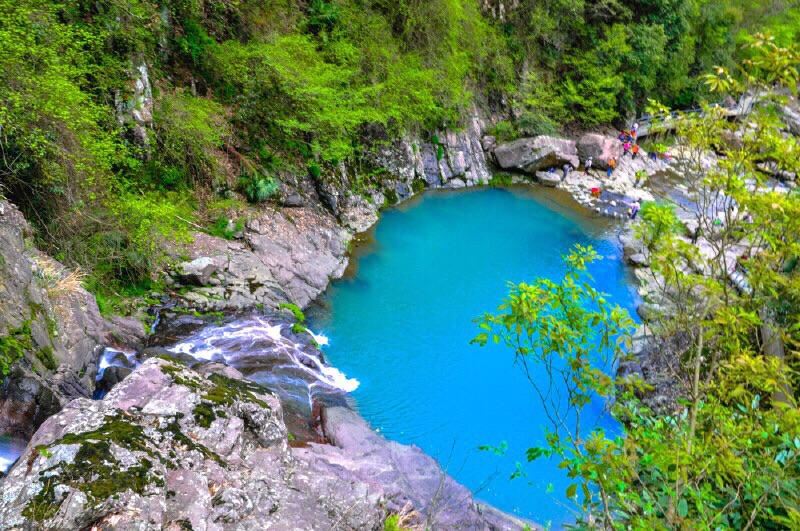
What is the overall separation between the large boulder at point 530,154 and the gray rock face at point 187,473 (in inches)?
695

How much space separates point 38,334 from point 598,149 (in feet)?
75.8

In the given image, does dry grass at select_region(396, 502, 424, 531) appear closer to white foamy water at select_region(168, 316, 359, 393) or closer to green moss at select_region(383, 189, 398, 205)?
white foamy water at select_region(168, 316, 359, 393)

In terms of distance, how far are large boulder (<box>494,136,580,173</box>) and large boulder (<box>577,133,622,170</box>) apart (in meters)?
1.74

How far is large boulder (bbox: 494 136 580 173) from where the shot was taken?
22.3 metres

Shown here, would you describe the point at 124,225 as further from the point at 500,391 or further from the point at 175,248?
the point at 500,391

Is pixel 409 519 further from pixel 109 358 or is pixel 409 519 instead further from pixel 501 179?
pixel 501 179

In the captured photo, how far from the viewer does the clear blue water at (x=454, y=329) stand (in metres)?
8.85

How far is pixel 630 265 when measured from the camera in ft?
53.5

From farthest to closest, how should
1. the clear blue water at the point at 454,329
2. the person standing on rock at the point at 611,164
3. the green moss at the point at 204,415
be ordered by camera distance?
the person standing on rock at the point at 611,164, the clear blue water at the point at 454,329, the green moss at the point at 204,415

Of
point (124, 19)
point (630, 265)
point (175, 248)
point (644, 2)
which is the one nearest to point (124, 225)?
point (175, 248)

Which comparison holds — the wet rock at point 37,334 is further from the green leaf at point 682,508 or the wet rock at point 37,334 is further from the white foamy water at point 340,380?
the green leaf at point 682,508

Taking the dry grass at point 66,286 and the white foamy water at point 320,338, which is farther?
the white foamy water at point 320,338

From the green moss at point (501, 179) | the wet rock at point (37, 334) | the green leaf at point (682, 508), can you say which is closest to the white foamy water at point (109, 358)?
the wet rock at point (37, 334)

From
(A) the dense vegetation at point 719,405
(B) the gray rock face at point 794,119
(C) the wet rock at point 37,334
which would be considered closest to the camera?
(A) the dense vegetation at point 719,405
